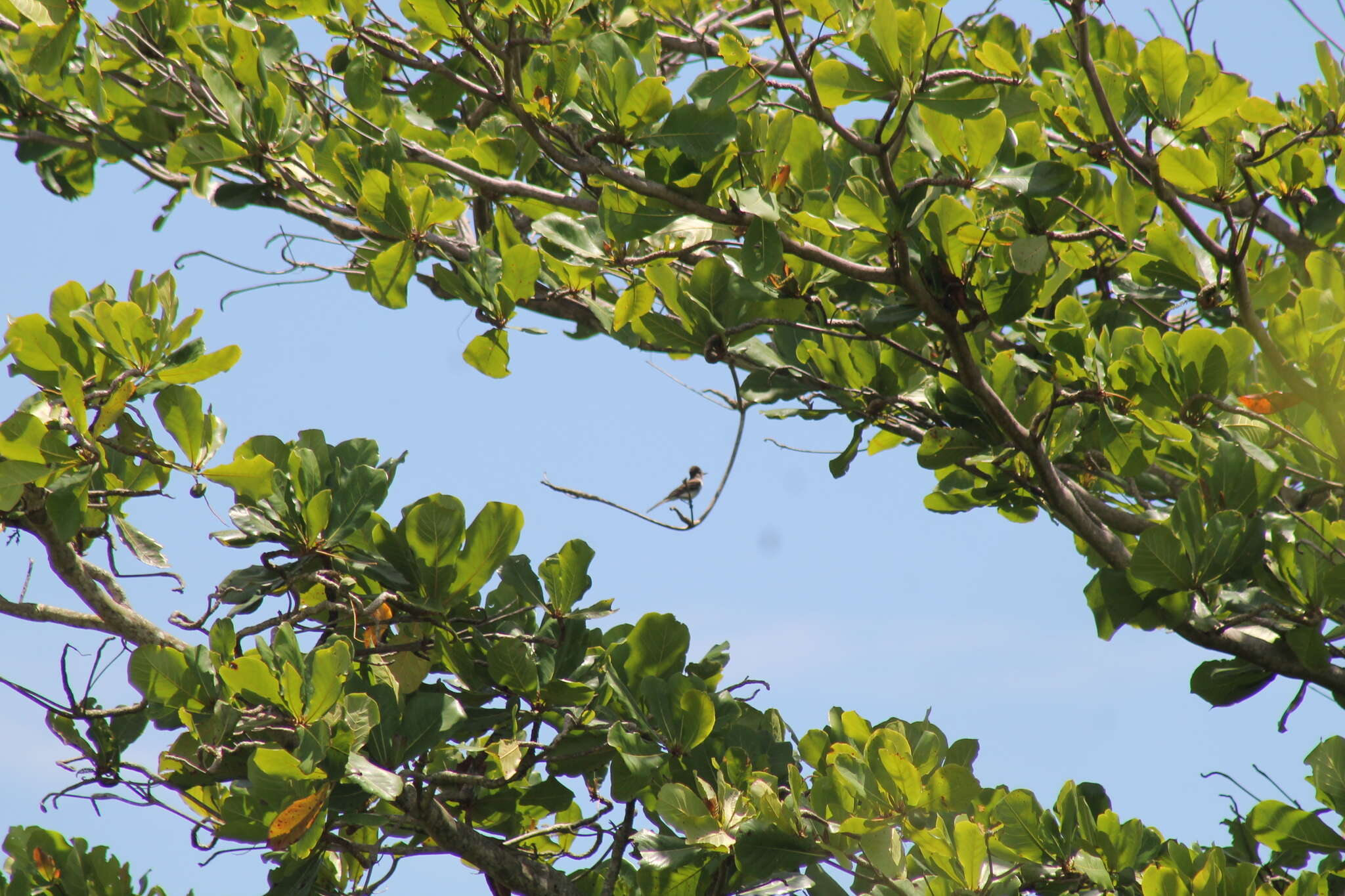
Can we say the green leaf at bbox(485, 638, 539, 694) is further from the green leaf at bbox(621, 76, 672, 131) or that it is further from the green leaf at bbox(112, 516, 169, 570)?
the green leaf at bbox(621, 76, 672, 131)

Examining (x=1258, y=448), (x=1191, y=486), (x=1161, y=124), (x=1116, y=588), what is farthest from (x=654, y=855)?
(x=1161, y=124)

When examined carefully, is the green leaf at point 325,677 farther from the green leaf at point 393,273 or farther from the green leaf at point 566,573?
the green leaf at point 393,273

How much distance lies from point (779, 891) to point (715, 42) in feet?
11.5

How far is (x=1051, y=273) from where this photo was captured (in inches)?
126

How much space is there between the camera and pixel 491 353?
2861 millimetres

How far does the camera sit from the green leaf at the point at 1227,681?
3.01 meters

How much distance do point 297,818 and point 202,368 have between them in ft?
3.55

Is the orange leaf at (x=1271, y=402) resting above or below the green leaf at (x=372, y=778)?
above

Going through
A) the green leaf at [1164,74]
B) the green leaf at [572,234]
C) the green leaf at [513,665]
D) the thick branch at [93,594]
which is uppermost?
the green leaf at [1164,74]

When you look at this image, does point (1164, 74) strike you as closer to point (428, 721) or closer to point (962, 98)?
point (962, 98)

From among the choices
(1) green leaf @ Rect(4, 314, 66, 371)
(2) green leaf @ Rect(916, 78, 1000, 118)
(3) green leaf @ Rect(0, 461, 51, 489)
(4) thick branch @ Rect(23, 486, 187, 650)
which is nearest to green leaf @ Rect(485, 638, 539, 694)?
(4) thick branch @ Rect(23, 486, 187, 650)

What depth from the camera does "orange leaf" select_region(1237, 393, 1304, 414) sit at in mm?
2713

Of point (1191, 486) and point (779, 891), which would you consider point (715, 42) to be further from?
point (779, 891)

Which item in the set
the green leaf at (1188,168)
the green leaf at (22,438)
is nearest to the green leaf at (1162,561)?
the green leaf at (1188,168)
